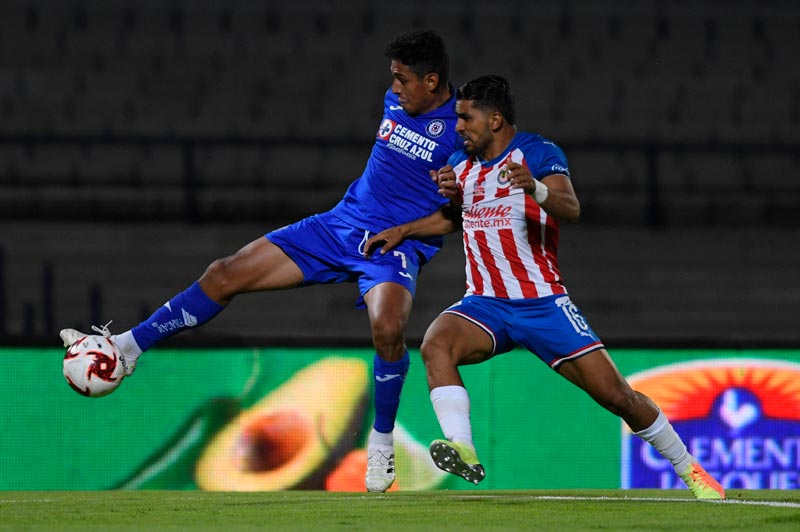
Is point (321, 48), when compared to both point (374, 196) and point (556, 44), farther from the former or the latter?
point (374, 196)

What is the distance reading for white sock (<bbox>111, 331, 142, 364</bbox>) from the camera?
5.71 m

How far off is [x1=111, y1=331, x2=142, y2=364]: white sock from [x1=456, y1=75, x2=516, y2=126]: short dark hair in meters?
1.80

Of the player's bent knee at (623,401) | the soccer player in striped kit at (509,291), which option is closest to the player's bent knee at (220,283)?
the soccer player in striped kit at (509,291)

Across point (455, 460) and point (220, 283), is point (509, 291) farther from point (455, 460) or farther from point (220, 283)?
point (220, 283)

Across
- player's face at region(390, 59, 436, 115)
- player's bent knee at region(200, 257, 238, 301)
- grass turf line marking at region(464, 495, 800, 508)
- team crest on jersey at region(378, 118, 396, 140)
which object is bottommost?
grass turf line marking at region(464, 495, 800, 508)

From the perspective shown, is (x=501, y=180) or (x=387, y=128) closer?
(x=501, y=180)

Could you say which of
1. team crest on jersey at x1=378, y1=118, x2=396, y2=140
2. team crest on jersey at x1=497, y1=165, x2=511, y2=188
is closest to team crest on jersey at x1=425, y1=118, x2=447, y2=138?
team crest on jersey at x1=378, y1=118, x2=396, y2=140

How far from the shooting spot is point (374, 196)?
5.97 m

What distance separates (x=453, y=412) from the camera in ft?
16.2

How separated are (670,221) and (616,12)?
3882 mm

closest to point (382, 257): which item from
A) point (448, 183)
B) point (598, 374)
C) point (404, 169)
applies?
point (404, 169)

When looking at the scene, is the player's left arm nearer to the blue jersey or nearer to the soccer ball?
the blue jersey

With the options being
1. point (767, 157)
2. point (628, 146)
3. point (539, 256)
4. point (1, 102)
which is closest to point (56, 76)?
point (1, 102)

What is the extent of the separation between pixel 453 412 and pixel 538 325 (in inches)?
19.4
